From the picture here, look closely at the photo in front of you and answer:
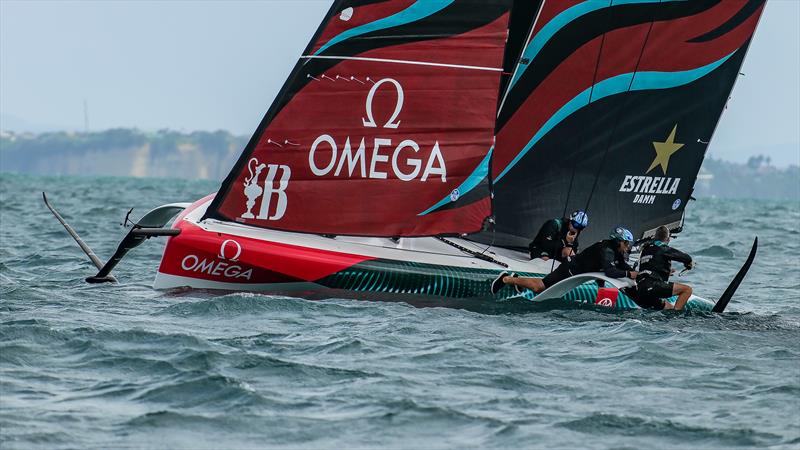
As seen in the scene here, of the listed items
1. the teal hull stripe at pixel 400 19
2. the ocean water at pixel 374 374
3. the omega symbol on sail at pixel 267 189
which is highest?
the teal hull stripe at pixel 400 19

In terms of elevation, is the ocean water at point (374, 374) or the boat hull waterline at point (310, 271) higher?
the boat hull waterline at point (310, 271)

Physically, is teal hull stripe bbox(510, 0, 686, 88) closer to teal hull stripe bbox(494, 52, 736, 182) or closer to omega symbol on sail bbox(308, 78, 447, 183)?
teal hull stripe bbox(494, 52, 736, 182)

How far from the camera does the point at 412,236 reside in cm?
1252

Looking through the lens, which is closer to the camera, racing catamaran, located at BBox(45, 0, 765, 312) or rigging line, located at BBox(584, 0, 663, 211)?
racing catamaran, located at BBox(45, 0, 765, 312)

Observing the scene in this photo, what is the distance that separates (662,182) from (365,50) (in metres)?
4.30

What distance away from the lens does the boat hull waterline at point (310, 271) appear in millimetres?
11914

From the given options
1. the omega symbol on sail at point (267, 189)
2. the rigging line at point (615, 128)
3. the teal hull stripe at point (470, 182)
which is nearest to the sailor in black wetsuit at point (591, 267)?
the teal hull stripe at point (470, 182)

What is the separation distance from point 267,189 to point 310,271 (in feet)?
3.16

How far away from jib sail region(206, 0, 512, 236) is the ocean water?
1.17m

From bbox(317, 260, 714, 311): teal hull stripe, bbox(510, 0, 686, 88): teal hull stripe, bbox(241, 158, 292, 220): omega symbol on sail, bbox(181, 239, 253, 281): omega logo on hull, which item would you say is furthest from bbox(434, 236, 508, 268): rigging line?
bbox(181, 239, 253, 281): omega logo on hull

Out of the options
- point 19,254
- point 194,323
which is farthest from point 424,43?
point 19,254

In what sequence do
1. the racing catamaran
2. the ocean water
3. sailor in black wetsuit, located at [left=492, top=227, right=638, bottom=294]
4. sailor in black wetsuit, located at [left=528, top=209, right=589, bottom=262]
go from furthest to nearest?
sailor in black wetsuit, located at [left=528, top=209, right=589, bottom=262] < sailor in black wetsuit, located at [left=492, top=227, right=638, bottom=294] < the racing catamaran < the ocean water

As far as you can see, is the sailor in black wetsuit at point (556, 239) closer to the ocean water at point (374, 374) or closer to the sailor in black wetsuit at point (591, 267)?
the sailor in black wetsuit at point (591, 267)

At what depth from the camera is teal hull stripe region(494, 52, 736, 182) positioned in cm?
1381
